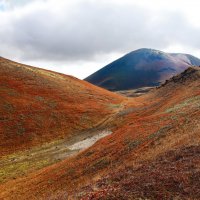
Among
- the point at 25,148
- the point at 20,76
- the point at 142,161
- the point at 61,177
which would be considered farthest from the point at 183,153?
the point at 20,76

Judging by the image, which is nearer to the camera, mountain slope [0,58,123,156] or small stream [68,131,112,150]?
small stream [68,131,112,150]

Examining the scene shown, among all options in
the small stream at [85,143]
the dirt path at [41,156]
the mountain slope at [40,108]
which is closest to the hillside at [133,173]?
the dirt path at [41,156]

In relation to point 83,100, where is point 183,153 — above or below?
below

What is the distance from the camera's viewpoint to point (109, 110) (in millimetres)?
96688

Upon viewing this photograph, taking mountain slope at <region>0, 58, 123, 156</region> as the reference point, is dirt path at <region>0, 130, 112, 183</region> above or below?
below

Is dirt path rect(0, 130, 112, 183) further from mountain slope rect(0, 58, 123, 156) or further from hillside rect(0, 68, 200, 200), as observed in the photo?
hillside rect(0, 68, 200, 200)

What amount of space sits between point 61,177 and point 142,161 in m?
12.4

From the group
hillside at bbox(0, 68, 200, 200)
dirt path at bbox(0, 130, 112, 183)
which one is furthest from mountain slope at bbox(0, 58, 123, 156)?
hillside at bbox(0, 68, 200, 200)

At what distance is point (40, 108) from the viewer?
88.6 meters

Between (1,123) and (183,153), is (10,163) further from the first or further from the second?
(183,153)

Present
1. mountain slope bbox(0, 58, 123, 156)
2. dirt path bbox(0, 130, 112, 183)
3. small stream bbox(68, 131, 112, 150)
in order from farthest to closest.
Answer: mountain slope bbox(0, 58, 123, 156), small stream bbox(68, 131, 112, 150), dirt path bbox(0, 130, 112, 183)

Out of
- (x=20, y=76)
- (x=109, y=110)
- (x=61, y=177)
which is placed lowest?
(x=61, y=177)

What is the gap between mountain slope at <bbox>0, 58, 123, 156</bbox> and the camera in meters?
71.5

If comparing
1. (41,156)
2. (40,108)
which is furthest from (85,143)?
(40,108)
